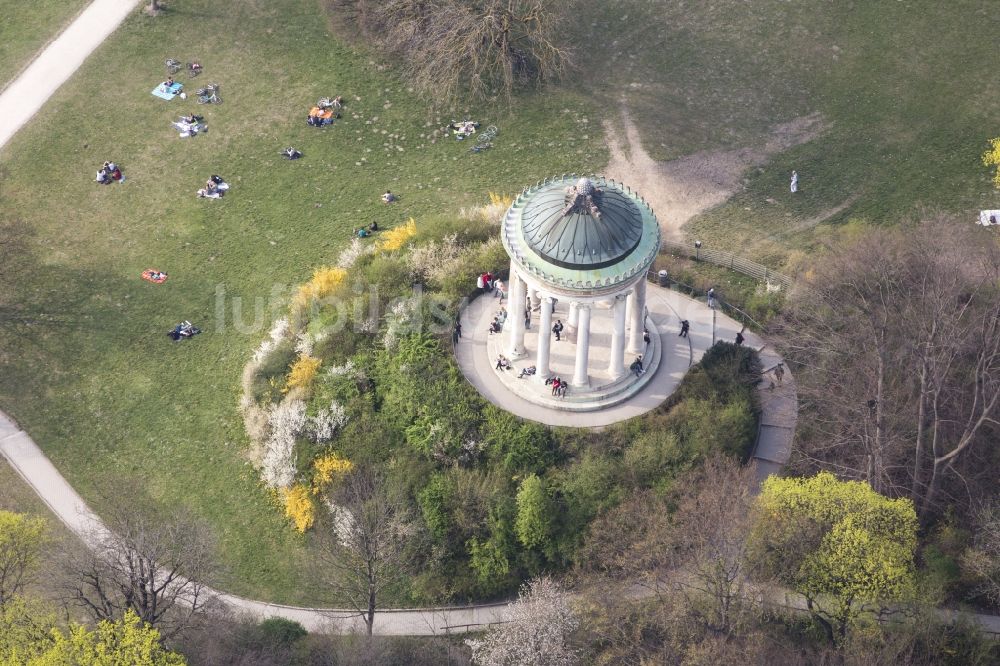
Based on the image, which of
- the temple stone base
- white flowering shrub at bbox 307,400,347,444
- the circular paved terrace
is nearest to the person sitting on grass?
white flowering shrub at bbox 307,400,347,444

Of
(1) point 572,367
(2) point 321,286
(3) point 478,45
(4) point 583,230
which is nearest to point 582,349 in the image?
(1) point 572,367

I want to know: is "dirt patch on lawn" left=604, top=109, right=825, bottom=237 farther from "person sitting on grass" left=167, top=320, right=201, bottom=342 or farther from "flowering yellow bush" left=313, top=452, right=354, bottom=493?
"person sitting on grass" left=167, top=320, right=201, bottom=342

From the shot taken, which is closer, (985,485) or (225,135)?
(985,485)

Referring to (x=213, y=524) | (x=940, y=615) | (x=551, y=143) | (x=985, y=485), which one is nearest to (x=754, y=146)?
(x=551, y=143)

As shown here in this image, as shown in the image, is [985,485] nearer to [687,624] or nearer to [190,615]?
[687,624]

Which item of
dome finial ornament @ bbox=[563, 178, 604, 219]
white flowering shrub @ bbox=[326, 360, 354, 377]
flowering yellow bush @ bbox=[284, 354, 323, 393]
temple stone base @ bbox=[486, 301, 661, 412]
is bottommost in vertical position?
flowering yellow bush @ bbox=[284, 354, 323, 393]

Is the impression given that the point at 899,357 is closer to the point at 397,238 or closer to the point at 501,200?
the point at 501,200

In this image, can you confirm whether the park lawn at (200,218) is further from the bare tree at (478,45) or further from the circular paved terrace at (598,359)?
the circular paved terrace at (598,359)
